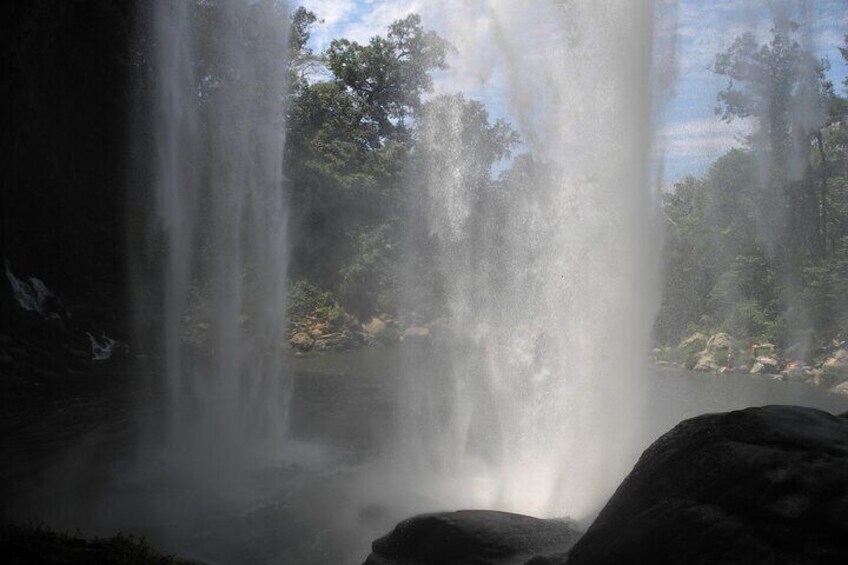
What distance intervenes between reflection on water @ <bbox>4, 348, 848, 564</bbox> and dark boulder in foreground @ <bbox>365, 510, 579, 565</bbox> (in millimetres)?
1440

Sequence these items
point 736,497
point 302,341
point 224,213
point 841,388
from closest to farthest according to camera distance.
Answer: point 736,497 → point 224,213 → point 841,388 → point 302,341

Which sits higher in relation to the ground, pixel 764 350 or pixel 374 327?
pixel 764 350

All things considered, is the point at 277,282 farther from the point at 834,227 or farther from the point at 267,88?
the point at 834,227

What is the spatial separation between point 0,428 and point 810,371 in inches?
991

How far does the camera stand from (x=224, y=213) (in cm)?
1633

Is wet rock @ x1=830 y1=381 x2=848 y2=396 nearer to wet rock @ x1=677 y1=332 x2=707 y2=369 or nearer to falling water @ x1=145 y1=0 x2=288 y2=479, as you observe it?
wet rock @ x1=677 y1=332 x2=707 y2=369

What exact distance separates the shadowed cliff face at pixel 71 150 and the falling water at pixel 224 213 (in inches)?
52.4

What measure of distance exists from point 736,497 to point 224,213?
14718mm

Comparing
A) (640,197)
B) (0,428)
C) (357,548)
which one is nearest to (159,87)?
(0,428)

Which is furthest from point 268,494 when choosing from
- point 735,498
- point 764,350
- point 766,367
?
point 764,350

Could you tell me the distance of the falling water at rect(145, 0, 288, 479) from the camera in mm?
13641

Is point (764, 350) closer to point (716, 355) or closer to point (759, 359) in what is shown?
point (759, 359)

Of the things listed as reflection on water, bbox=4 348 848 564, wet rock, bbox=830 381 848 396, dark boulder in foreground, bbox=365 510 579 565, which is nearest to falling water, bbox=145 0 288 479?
reflection on water, bbox=4 348 848 564

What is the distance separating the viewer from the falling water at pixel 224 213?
13.6 m
